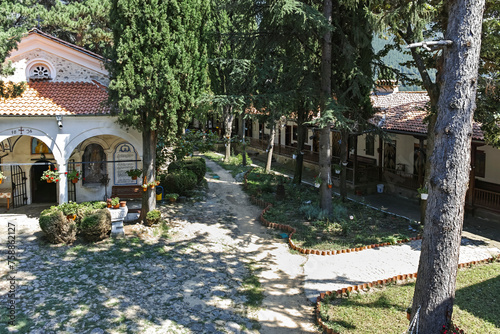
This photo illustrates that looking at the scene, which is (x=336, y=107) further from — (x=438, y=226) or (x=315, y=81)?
(x=438, y=226)

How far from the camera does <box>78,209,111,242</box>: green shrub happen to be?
12133mm

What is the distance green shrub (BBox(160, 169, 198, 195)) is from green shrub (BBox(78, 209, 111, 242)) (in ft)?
16.9

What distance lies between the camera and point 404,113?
60.4ft

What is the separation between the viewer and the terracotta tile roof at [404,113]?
16.1m

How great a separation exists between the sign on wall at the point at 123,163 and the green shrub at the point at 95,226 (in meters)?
4.60

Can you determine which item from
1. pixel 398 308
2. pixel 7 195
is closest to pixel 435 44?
pixel 398 308

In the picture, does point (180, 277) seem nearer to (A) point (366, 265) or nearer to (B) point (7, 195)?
(A) point (366, 265)

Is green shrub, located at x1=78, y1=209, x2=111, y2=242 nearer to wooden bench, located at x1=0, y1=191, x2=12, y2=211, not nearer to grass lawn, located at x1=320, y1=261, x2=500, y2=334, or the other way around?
wooden bench, located at x1=0, y1=191, x2=12, y2=211

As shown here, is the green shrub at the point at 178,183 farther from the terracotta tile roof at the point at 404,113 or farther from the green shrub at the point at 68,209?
the terracotta tile roof at the point at 404,113

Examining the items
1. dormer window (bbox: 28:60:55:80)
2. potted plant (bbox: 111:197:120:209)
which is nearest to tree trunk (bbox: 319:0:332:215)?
potted plant (bbox: 111:197:120:209)

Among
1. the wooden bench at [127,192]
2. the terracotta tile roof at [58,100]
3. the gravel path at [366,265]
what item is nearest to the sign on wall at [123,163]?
the wooden bench at [127,192]

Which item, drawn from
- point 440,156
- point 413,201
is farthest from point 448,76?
point 413,201

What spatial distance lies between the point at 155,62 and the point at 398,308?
960cm

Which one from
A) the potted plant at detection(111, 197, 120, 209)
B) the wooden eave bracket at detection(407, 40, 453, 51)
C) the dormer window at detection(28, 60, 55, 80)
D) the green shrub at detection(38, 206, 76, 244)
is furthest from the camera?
the dormer window at detection(28, 60, 55, 80)
